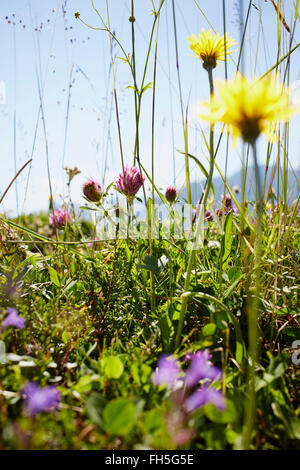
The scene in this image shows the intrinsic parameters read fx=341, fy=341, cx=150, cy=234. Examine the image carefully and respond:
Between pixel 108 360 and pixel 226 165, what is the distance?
0.61 metres

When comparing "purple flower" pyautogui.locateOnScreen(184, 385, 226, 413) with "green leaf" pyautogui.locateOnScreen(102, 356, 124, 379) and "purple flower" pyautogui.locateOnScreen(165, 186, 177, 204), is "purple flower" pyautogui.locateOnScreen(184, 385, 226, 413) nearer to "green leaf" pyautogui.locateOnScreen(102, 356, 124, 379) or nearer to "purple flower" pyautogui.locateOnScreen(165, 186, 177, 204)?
"green leaf" pyautogui.locateOnScreen(102, 356, 124, 379)

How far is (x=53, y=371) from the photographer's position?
534 millimetres

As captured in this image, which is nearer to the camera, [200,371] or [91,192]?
[200,371]

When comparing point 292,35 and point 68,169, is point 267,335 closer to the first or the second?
point 292,35

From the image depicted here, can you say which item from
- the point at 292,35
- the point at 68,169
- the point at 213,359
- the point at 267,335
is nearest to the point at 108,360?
the point at 213,359

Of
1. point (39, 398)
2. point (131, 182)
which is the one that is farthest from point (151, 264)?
point (39, 398)

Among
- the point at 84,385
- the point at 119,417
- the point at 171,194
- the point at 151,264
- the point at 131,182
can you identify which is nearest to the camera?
the point at 119,417

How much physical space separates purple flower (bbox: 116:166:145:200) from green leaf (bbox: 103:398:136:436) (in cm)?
65

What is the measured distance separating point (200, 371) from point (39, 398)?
0.76 feet

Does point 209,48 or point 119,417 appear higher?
point 209,48

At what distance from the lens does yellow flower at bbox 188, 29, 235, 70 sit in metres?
0.63

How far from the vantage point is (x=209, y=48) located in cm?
63

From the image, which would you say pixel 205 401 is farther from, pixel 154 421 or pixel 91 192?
pixel 91 192

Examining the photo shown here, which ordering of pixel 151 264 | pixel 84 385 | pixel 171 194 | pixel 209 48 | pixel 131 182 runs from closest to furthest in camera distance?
pixel 84 385 → pixel 209 48 → pixel 151 264 → pixel 131 182 → pixel 171 194
